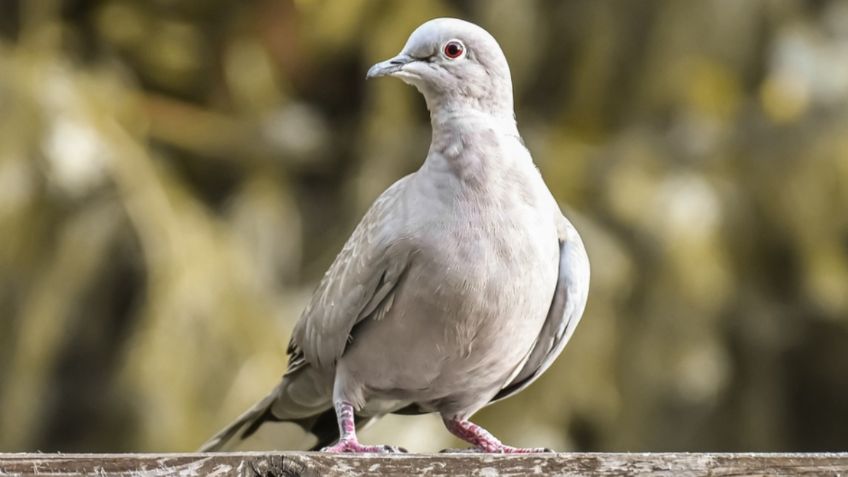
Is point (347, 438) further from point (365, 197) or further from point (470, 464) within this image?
point (365, 197)

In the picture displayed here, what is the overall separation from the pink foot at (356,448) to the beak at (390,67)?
1.94 ft

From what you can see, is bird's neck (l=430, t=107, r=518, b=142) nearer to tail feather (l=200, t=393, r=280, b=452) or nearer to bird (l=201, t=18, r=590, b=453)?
bird (l=201, t=18, r=590, b=453)

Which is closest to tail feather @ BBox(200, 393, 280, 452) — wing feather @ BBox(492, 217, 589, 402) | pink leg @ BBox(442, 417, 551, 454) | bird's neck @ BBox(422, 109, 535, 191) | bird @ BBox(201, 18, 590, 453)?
bird @ BBox(201, 18, 590, 453)

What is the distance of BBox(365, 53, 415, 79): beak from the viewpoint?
7.67 ft

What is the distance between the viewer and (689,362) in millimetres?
5824

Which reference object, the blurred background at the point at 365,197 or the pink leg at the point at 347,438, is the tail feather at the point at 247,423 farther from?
the blurred background at the point at 365,197

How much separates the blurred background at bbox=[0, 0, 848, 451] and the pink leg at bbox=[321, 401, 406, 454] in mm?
2854

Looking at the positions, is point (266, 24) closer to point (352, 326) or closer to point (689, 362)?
point (689, 362)

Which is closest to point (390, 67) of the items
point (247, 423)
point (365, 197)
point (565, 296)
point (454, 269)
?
point (454, 269)

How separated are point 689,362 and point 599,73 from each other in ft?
4.29

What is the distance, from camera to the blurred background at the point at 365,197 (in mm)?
5465

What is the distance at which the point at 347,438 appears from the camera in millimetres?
2336

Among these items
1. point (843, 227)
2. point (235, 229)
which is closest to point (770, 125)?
point (843, 227)

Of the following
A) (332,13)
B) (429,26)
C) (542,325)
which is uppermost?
(332,13)
